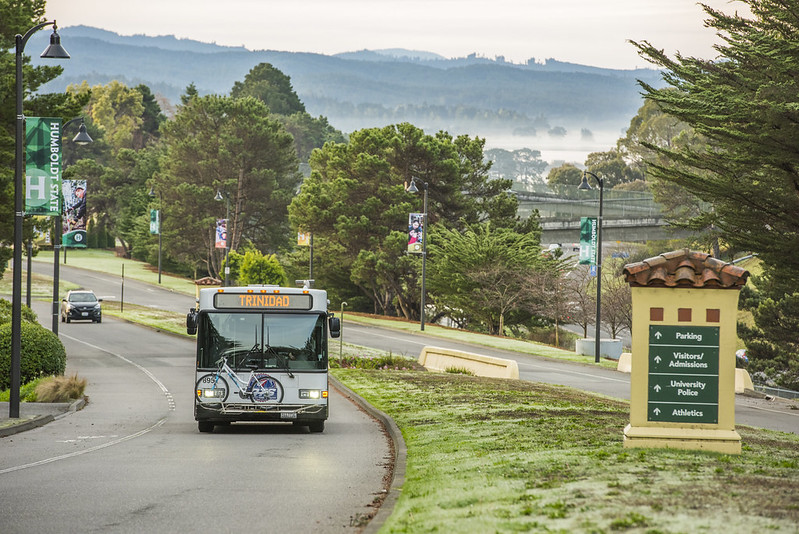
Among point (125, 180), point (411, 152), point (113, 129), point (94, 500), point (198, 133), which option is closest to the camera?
point (94, 500)

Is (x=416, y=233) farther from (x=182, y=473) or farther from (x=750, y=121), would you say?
(x=182, y=473)

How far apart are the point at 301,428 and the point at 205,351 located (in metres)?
3.04

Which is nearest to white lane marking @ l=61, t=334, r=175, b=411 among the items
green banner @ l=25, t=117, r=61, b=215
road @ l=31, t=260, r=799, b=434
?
green banner @ l=25, t=117, r=61, b=215

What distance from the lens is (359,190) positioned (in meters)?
73.8

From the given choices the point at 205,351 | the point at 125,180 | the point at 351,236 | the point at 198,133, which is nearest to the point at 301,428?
the point at 205,351

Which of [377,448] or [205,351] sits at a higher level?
[205,351]

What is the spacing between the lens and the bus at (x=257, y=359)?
746 inches

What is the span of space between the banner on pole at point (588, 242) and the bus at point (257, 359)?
28.1m

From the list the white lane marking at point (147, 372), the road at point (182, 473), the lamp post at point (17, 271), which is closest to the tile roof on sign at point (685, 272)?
the road at point (182, 473)

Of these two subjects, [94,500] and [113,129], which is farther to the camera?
[113,129]

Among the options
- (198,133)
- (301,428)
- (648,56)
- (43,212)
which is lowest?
(301,428)

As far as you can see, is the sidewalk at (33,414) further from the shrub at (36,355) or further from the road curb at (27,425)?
the shrub at (36,355)

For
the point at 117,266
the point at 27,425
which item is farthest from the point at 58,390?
the point at 117,266

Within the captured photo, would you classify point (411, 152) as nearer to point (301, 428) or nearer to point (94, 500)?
point (301, 428)
